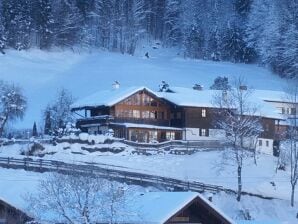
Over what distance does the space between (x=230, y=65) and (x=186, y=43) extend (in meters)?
10.7

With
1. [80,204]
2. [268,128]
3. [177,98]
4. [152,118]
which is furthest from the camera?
[268,128]

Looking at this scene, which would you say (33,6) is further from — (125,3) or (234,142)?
(234,142)

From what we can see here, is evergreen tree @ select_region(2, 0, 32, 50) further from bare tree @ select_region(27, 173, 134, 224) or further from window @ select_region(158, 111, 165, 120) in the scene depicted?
bare tree @ select_region(27, 173, 134, 224)

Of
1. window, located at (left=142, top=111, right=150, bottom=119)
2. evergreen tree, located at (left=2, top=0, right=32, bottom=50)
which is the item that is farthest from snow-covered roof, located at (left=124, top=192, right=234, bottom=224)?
evergreen tree, located at (left=2, top=0, right=32, bottom=50)

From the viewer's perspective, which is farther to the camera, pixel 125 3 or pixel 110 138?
pixel 125 3

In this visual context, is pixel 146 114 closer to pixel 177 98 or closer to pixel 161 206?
pixel 177 98

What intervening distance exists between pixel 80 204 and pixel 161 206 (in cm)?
298

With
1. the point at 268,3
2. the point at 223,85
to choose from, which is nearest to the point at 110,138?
the point at 223,85

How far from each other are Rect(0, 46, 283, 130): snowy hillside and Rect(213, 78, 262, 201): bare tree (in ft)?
79.3

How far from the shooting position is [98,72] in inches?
4432

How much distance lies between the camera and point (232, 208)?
55.3 m

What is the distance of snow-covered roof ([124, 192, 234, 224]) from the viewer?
1177 inches

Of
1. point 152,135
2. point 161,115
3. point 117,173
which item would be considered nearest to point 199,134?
point 161,115

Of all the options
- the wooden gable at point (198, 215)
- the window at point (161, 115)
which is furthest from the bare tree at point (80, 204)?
the window at point (161, 115)
